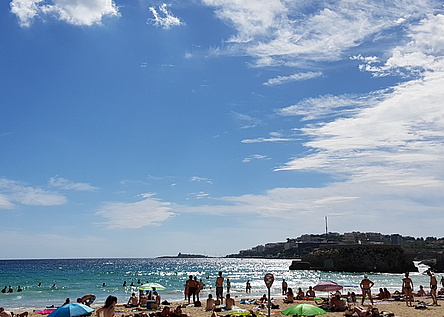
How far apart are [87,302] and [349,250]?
6489 cm

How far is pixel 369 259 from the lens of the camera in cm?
7162

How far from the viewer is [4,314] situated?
14.4 m

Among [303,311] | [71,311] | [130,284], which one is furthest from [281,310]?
[130,284]

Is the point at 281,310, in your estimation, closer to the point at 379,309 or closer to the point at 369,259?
the point at 379,309

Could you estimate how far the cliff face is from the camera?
233 ft

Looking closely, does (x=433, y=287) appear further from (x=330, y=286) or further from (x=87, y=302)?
(x=87, y=302)

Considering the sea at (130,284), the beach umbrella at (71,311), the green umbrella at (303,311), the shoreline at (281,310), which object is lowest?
the sea at (130,284)

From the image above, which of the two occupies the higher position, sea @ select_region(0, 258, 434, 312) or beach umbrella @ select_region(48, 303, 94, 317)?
beach umbrella @ select_region(48, 303, 94, 317)

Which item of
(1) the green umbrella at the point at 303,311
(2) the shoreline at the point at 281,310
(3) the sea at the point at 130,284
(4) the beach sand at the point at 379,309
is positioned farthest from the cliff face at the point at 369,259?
(1) the green umbrella at the point at 303,311

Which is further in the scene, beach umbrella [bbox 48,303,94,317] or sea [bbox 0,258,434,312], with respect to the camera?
sea [bbox 0,258,434,312]

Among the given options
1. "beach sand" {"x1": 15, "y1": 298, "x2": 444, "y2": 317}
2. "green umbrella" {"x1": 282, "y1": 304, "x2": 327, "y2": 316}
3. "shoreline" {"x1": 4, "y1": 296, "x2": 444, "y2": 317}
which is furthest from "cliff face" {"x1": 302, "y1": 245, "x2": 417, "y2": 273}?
"green umbrella" {"x1": 282, "y1": 304, "x2": 327, "y2": 316}

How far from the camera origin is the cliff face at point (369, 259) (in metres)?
70.9

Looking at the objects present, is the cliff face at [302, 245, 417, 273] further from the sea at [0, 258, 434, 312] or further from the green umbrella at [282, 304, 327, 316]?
the green umbrella at [282, 304, 327, 316]

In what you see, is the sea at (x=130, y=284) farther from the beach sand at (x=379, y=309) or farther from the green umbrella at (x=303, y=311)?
the green umbrella at (x=303, y=311)
